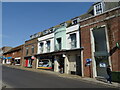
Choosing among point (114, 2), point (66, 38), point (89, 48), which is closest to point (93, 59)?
point (89, 48)

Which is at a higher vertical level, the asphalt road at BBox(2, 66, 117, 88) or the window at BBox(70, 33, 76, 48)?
the window at BBox(70, 33, 76, 48)

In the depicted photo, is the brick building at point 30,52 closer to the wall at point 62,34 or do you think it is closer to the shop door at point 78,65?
the wall at point 62,34

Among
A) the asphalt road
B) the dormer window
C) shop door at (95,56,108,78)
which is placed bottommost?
the asphalt road

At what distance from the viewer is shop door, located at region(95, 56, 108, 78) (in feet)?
40.1

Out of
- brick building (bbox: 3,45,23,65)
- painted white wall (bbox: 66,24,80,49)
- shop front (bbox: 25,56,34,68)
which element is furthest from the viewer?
brick building (bbox: 3,45,23,65)

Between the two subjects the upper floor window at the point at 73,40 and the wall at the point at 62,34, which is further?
the wall at the point at 62,34

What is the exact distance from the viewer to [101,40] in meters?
13.4

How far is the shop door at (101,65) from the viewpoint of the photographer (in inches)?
481

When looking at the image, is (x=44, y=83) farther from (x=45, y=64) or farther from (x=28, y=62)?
(x=28, y=62)

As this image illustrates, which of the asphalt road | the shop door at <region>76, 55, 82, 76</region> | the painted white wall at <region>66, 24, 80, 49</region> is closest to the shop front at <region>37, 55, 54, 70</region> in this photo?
the painted white wall at <region>66, 24, 80, 49</region>

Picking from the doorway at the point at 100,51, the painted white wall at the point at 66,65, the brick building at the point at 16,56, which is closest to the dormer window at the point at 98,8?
the doorway at the point at 100,51

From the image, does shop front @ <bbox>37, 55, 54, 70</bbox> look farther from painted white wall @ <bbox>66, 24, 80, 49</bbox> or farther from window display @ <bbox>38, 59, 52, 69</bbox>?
painted white wall @ <bbox>66, 24, 80, 49</bbox>

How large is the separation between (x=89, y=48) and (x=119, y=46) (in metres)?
3.43

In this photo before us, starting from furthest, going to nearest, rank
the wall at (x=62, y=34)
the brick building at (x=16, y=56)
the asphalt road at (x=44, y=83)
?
the brick building at (x=16, y=56)
the wall at (x=62, y=34)
the asphalt road at (x=44, y=83)
